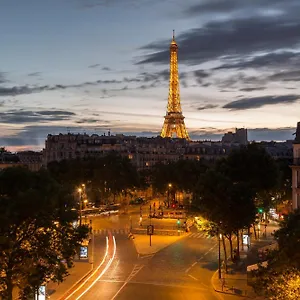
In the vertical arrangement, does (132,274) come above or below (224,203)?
below

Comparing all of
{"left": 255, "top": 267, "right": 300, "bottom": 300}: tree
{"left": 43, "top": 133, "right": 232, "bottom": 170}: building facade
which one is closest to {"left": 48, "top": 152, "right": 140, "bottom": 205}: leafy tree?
{"left": 43, "top": 133, "right": 232, "bottom": 170}: building facade

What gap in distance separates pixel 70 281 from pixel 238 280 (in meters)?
12.3

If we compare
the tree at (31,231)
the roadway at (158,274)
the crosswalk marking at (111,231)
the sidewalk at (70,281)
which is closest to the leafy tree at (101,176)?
the crosswalk marking at (111,231)

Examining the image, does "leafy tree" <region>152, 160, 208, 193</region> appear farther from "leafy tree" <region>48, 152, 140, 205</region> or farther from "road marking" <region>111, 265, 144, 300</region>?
"road marking" <region>111, 265, 144, 300</region>

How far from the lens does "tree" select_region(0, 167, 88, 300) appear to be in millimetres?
28266

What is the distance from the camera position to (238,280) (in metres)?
41.6

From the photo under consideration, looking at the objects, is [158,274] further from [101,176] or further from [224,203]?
[101,176]

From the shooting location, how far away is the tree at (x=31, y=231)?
2827 centimetres

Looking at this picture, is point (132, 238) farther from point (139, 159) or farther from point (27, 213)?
point (139, 159)

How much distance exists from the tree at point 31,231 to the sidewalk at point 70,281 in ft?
26.3

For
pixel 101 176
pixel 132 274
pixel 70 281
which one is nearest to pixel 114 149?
pixel 101 176

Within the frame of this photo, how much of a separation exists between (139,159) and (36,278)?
14135 centimetres

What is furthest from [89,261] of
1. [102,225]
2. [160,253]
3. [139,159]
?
[139,159]

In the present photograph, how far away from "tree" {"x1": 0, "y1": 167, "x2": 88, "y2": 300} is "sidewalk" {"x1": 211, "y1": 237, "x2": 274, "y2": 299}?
12637mm
